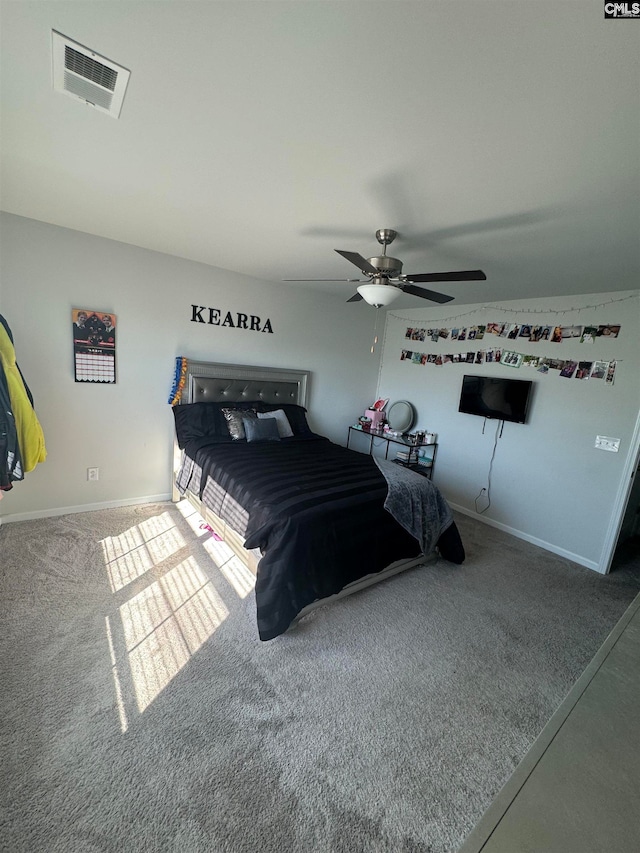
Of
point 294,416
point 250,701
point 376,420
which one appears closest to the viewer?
point 250,701

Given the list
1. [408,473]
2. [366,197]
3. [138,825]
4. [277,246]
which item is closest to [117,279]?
[277,246]

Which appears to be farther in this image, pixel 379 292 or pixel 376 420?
pixel 376 420

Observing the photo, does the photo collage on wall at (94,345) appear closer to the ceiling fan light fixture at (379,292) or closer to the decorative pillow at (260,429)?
the decorative pillow at (260,429)

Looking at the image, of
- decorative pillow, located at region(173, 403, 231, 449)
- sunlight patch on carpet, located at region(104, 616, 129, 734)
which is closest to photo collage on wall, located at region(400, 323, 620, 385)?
decorative pillow, located at region(173, 403, 231, 449)

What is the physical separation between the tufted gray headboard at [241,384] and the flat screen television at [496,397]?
6.35 feet

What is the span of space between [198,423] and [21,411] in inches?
52.5

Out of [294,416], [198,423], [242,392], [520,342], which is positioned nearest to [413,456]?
[294,416]

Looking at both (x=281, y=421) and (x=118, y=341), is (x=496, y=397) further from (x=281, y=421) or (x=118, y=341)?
(x=118, y=341)

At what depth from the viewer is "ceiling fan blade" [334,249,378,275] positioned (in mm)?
1886

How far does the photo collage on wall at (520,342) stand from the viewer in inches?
119

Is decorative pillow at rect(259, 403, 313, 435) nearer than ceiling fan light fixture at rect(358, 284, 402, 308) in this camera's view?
No

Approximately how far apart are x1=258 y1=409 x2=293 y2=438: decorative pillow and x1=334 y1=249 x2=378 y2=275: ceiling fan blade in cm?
193

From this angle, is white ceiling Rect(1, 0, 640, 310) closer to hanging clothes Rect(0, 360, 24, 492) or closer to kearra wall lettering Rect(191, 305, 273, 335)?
kearra wall lettering Rect(191, 305, 273, 335)

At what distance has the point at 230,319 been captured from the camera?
3.63 metres
